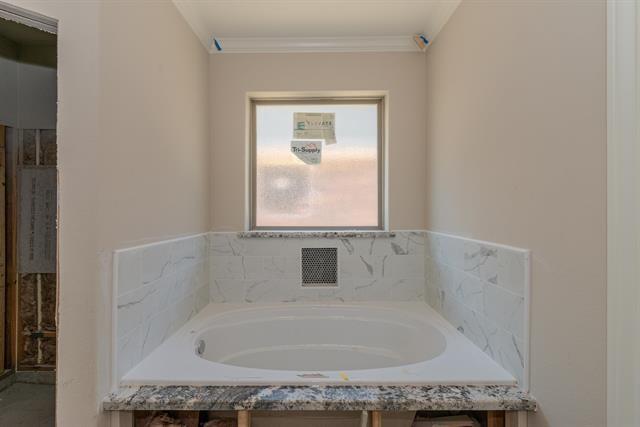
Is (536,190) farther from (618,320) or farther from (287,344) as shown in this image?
(287,344)

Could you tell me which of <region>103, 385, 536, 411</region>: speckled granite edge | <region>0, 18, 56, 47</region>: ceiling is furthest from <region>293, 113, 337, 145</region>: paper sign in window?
<region>103, 385, 536, 411</region>: speckled granite edge

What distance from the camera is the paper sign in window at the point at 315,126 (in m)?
2.23

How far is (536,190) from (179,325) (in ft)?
5.31

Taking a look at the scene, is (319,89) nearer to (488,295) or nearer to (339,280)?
(339,280)

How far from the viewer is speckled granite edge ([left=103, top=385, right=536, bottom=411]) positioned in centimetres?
102

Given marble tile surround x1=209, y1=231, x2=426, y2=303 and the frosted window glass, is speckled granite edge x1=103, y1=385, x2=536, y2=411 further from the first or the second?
the frosted window glass

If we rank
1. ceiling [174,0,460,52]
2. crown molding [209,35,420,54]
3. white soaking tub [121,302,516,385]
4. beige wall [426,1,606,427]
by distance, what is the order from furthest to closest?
crown molding [209,35,420,54] → ceiling [174,0,460,52] → white soaking tub [121,302,516,385] → beige wall [426,1,606,427]

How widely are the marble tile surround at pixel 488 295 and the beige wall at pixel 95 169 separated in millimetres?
1356

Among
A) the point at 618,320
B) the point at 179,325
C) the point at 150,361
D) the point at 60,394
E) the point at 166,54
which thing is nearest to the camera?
the point at 618,320

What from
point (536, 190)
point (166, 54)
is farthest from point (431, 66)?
point (166, 54)

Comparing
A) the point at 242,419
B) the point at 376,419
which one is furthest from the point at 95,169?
the point at 376,419

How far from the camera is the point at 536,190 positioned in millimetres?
1032

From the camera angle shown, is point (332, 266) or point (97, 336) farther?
point (332, 266)

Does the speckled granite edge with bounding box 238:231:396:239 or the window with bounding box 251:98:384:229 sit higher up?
the window with bounding box 251:98:384:229
